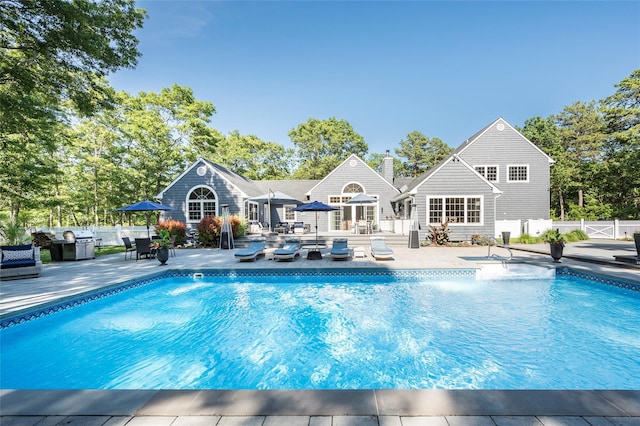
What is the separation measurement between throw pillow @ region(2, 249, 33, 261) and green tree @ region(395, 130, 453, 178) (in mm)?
45919

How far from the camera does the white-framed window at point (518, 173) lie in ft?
68.6

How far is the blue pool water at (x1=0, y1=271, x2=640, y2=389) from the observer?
3949 millimetres

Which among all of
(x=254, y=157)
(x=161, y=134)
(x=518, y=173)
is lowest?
(x=518, y=173)

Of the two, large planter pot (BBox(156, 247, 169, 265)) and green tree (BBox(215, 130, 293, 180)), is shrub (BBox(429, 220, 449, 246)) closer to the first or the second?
large planter pot (BBox(156, 247, 169, 265))

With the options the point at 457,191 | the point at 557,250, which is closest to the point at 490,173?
the point at 457,191

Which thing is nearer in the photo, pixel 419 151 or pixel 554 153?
pixel 554 153

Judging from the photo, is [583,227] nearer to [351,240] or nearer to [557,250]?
[557,250]

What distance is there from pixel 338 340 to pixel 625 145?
35165 millimetres

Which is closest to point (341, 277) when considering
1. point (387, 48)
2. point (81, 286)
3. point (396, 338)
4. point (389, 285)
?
point (389, 285)

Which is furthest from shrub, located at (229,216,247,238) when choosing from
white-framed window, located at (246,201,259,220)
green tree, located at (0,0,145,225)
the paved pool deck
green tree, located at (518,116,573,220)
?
green tree, located at (518,116,573,220)

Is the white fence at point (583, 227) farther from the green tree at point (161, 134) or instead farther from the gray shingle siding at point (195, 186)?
the green tree at point (161, 134)

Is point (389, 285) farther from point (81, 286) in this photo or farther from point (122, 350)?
point (81, 286)

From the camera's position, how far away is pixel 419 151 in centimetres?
4575

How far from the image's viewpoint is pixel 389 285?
343 inches
